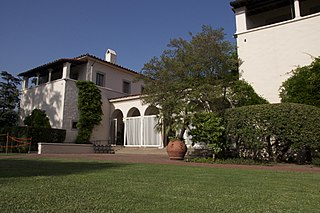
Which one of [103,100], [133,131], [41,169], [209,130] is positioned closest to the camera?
[41,169]

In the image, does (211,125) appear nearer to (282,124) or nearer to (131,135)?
(282,124)

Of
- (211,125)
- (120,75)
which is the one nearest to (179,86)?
(211,125)

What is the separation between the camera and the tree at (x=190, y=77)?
12869 millimetres

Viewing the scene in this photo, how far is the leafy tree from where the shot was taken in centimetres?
2114

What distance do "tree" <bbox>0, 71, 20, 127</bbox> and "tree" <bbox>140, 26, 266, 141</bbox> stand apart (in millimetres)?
17132

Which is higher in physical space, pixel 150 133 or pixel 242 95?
pixel 242 95

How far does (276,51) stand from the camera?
15656 millimetres

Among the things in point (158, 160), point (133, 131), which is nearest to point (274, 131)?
point (158, 160)

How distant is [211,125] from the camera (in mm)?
11805

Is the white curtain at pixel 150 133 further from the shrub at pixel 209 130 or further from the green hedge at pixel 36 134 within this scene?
the shrub at pixel 209 130

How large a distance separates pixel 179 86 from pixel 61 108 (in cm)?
1181

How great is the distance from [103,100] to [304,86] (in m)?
15.9

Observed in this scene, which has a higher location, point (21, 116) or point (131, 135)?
point (21, 116)

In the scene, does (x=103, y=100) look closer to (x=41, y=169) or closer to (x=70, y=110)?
(x=70, y=110)
